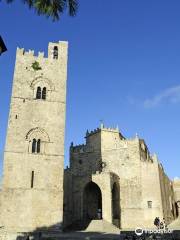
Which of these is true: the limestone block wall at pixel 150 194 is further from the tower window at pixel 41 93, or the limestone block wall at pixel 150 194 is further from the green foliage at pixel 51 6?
the green foliage at pixel 51 6

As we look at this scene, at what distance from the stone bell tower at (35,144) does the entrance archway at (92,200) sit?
834 centimetres

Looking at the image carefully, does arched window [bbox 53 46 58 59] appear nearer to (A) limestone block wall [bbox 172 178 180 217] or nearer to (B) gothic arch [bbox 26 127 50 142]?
(B) gothic arch [bbox 26 127 50 142]

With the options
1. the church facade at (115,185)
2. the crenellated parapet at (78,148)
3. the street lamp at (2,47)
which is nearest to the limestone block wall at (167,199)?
the church facade at (115,185)

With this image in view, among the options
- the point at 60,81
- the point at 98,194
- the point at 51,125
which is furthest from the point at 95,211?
the point at 60,81

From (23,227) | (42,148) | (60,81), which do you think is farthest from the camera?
(60,81)

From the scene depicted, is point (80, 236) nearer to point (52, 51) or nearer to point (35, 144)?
point (35, 144)

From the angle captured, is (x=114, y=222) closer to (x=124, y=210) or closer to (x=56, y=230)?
(x=124, y=210)

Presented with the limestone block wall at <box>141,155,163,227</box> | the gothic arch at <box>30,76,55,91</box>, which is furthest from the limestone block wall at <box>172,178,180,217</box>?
the gothic arch at <box>30,76,55,91</box>

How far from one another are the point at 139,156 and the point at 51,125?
12.8 meters

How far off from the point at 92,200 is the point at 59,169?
10.1 m

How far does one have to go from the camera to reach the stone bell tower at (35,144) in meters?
29.0

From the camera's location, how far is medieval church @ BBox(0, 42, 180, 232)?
29.5m

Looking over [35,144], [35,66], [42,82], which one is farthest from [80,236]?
[35,66]

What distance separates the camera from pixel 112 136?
141ft
